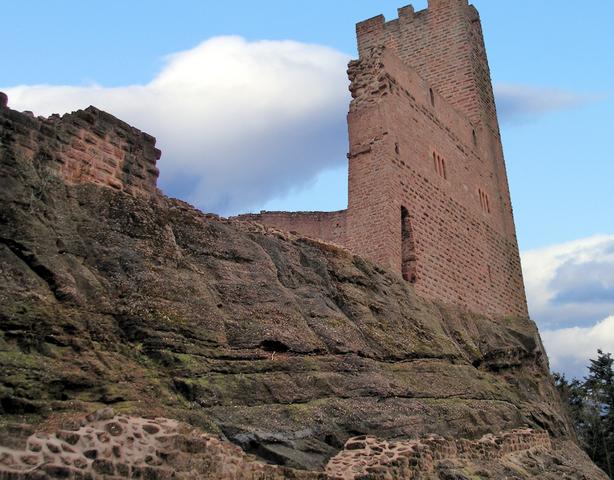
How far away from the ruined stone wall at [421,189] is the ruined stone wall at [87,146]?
22.7 ft

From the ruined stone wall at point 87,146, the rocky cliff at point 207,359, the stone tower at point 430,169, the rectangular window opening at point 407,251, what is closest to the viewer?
the rocky cliff at point 207,359

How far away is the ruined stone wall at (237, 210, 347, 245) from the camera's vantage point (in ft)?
70.1

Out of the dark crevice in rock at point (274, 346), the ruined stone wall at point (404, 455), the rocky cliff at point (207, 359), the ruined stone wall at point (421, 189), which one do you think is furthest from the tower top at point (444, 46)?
the dark crevice in rock at point (274, 346)

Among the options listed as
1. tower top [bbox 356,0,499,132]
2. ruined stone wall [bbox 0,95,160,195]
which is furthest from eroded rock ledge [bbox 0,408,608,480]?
tower top [bbox 356,0,499,132]

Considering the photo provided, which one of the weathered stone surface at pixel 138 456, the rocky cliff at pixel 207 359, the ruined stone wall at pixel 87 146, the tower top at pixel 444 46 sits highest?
the tower top at pixel 444 46

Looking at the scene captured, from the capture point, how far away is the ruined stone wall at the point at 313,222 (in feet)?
70.1

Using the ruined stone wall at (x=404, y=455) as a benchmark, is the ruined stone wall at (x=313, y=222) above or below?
above

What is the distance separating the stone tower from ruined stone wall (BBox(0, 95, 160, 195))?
6984 mm

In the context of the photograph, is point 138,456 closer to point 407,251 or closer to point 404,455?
point 404,455

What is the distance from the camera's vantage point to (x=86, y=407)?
616 centimetres

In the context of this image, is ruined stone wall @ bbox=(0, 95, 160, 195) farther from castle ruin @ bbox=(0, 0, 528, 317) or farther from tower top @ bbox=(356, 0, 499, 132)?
tower top @ bbox=(356, 0, 499, 132)

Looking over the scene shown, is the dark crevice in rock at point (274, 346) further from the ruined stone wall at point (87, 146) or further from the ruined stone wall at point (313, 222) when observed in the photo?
the ruined stone wall at point (313, 222)

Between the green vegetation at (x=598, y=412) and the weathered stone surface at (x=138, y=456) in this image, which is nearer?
the weathered stone surface at (x=138, y=456)

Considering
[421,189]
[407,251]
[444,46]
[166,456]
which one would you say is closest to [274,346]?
[166,456]
